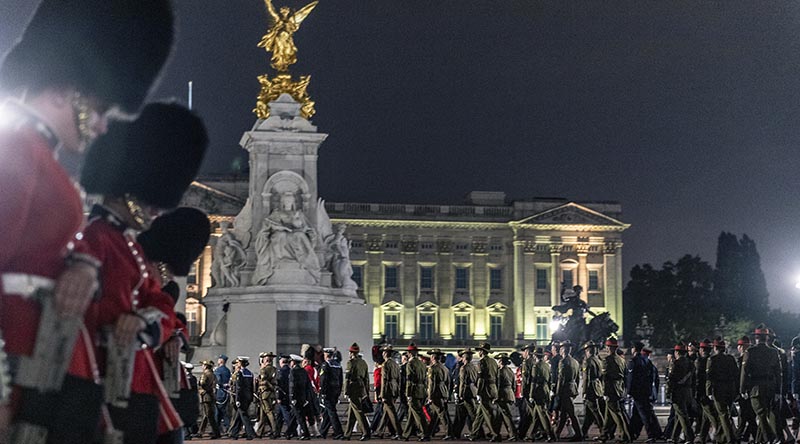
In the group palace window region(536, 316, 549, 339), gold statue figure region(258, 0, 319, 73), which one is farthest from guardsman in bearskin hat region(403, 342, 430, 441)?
palace window region(536, 316, 549, 339)

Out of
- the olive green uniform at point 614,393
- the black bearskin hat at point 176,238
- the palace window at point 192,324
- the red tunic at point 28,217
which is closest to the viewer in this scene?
the red tunic at point 28,217

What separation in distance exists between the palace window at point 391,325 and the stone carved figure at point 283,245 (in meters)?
76.3

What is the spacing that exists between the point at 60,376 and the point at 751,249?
11350 centimetres

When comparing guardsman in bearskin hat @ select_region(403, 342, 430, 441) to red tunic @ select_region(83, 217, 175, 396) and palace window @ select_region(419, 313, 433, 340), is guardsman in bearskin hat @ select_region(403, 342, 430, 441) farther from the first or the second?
palace window @ select_region(419, 313, 433, 340)

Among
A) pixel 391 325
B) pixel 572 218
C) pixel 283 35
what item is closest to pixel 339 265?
pixel 283 35

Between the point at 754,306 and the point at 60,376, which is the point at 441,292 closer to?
the point at 754,306

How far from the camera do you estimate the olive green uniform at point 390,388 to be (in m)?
23.3

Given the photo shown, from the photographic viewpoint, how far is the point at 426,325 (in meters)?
110

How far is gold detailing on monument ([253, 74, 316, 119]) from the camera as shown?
33625mm

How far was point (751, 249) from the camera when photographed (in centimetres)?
11312

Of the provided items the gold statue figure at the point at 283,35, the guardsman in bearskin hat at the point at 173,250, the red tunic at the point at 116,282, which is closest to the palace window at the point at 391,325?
the gold statue figure at the point at 283,35

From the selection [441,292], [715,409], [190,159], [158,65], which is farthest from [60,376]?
[441,292]

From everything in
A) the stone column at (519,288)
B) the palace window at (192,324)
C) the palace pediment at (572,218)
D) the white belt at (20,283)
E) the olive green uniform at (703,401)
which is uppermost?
the palace pediment at (572,218)

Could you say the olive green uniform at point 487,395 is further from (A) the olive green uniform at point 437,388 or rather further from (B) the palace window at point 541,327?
(B) the palace window at point 541,327
